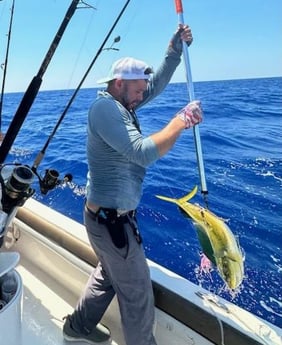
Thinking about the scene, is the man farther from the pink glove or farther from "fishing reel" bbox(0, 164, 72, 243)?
"fishing reel" bbox(0, 164, 72, 243)

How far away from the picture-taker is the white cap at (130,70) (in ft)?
5.04

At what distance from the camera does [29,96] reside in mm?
1753

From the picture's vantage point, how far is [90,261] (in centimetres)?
198

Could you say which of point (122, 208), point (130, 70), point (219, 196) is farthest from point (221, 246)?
point (219, 196)

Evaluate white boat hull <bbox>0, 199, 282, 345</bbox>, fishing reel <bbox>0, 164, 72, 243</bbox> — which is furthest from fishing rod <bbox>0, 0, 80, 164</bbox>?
white boat hull <bbox>0, 199, 282, 345</bbox>

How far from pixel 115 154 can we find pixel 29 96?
58cm

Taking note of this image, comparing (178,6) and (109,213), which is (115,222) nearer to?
(109,213)

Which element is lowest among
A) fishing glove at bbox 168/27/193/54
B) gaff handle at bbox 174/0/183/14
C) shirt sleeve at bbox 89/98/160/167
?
shirt sleeve at bbox 89/98/160/167

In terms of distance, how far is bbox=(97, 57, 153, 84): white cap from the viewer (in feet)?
5.04

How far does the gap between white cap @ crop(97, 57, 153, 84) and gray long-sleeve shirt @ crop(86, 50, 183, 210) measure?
100 mm

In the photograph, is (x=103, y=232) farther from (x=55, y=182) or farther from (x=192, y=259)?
(x=192, y=259)

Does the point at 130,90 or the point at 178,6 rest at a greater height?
the point at 178,6

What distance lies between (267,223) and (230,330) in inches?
92.6

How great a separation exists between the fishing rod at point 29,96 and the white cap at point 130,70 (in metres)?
0.43
